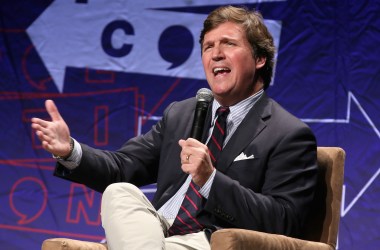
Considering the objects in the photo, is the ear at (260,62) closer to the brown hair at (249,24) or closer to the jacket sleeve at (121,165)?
the brown hair at (249,24)

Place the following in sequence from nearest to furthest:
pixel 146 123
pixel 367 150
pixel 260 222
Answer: pixel 260 222
pixel 367 150
pixel 146 123

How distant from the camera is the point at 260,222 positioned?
6.43 feet

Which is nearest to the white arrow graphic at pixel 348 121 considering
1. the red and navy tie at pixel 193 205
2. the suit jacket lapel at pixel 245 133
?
the suit jacket lapel at pixel 245 133

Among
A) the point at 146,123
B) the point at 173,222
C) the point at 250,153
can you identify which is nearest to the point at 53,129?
the point at 173,222

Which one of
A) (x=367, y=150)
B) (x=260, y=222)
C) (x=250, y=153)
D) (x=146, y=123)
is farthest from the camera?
(x=146, y=123)

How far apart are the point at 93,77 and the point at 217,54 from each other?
1.24 meters

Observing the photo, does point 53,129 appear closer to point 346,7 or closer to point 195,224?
point 195,224

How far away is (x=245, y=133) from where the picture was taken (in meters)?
2.15

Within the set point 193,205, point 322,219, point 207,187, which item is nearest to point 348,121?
point 322,219

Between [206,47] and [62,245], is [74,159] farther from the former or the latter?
[206,47]

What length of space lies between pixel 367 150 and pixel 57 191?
149 centimetres

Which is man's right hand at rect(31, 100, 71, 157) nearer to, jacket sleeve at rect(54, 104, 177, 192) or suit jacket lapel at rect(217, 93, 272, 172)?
jacket sleeve at rect(54, 104, 177, 192)

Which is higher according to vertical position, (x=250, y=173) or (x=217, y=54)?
(x=217, y=54)

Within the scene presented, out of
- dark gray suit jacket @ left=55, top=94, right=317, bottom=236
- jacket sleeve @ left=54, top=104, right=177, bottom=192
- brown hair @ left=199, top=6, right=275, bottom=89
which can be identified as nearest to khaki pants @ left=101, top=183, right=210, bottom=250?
dark gray suit jacket @ left=55, top=94, right=317, bottom=236
